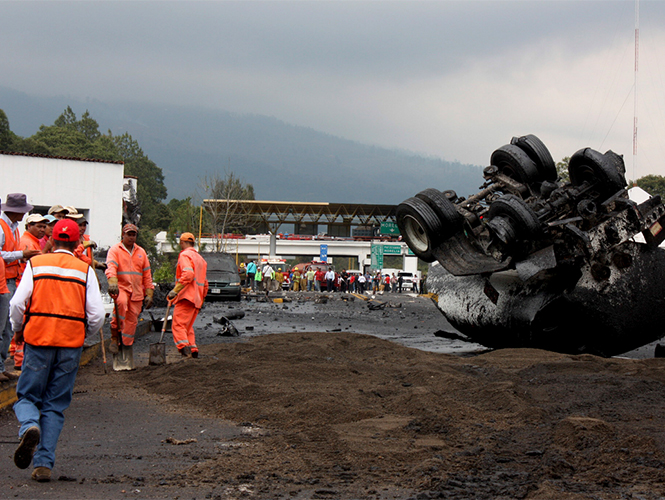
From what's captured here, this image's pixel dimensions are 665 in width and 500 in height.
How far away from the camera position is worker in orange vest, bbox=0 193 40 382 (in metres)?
6.89

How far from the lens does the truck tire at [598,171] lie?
9.82 meters

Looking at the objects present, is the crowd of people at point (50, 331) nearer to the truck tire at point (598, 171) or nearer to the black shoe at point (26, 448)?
the black shoe at point (26, 448)

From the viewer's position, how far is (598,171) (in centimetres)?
988

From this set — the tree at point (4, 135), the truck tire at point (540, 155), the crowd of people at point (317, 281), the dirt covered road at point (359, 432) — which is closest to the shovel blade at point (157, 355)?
the dirt covered road at point (359, 432)

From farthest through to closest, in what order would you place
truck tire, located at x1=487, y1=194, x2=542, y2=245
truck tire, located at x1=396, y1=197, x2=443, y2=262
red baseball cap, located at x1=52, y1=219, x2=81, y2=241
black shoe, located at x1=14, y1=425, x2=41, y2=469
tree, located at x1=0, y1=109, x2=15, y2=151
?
tree, located at x1=0, y1=109, x2=15, y2=151, truck tire, located at x1=396, y1=197, x2=443, y2=262, truck tire, located at x1=487, y1=194, x2=542, y2=245, red baseball cap, located at x1=52, y1=219, x2=81, y2=241, black shoe, located at x1=14, y1=425, x2=41, y2=469

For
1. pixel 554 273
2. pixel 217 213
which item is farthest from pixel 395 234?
pixel 554 273

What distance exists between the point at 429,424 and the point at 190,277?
4802 millimetres

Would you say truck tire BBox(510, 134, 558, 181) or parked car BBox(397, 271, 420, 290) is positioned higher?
truck tire BBox(510, 134, 558, 181)

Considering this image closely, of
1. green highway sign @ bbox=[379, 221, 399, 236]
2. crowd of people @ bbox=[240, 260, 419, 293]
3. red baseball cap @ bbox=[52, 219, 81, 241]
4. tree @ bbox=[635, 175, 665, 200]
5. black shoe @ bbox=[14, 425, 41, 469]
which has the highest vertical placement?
tree @ bbox=[635, 175, 665, 200]

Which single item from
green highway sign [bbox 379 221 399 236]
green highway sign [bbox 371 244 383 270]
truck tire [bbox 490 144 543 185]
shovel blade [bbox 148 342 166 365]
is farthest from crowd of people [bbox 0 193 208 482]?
green highway sign [bbox 379 221 399 236]

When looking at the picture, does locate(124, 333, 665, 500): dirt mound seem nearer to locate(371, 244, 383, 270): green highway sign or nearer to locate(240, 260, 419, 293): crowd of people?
locate(240, 260, 419, 293): crowd of people

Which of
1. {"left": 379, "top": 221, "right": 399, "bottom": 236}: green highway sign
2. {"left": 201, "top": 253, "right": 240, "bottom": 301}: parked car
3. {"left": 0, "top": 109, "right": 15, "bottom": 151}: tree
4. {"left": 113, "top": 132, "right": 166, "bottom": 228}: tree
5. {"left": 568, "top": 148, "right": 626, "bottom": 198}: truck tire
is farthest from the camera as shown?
{"left": 113, "top": 132, "right": 166, "bottom": 228}: tree

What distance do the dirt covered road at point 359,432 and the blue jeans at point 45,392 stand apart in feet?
0.94

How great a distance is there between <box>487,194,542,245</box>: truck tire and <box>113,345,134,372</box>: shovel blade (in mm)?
5728
